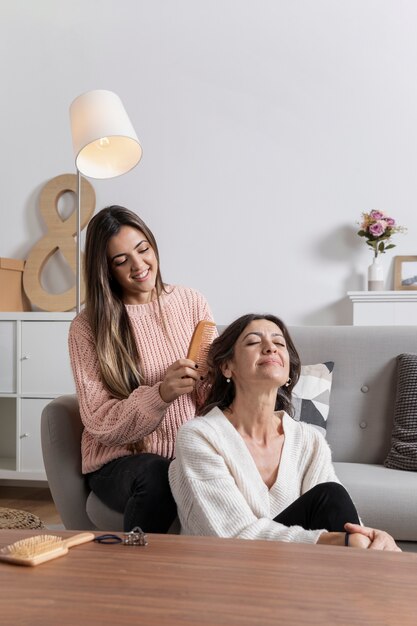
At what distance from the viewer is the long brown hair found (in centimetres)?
233

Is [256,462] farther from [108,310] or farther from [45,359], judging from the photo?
[45,359]

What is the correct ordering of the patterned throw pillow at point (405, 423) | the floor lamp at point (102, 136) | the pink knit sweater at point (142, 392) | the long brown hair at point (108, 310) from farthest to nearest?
the floor lamp at point (102, 136), the patterned throw pillow at point (405, 423), the long brown hair at point (108, 310), the pink knit sweater at point (142, 392)

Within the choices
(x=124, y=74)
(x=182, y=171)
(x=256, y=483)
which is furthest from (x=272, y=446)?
(x=124, y=74)

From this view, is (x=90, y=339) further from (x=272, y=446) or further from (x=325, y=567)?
(x=325, y=567)

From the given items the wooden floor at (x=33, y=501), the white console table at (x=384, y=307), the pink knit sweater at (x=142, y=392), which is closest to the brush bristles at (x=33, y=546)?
the pink knit sweater at (x=142, y=392)

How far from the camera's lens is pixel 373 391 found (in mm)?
2896

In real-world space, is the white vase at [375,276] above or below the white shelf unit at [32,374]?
above

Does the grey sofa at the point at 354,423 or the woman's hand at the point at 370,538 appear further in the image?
the grey sofa at the point at 354,423

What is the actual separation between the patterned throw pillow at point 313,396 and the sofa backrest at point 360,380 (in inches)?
3.4

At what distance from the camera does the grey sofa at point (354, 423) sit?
2393 mm

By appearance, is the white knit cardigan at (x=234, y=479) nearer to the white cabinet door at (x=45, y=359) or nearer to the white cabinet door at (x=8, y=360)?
the white cabinet door at (x=45, y=359)

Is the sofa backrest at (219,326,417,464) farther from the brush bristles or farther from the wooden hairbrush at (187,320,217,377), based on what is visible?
the brush bristles

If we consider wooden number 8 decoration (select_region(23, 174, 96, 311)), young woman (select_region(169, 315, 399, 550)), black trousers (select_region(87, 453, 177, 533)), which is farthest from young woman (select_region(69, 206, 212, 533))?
wooden number 8 decoration (select_region(23, 174, 96, 311))

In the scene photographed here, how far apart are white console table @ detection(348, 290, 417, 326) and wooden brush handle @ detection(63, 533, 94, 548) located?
2796mm
